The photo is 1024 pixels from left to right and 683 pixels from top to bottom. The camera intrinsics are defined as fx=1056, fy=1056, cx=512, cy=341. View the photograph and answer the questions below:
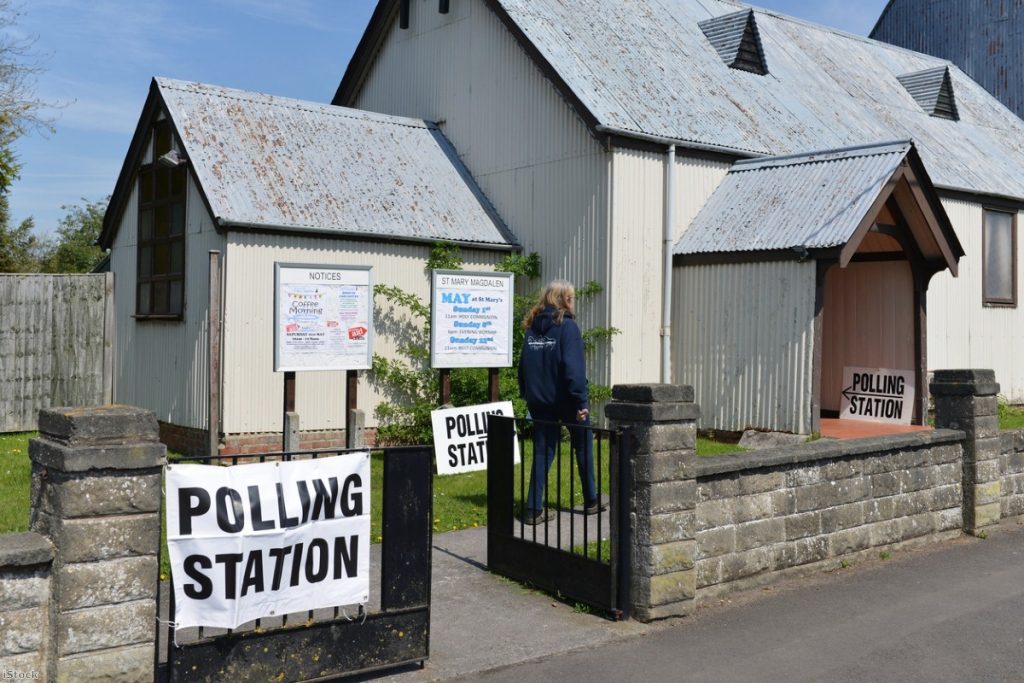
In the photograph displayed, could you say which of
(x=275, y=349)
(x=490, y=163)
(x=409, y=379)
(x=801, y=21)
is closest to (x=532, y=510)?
(x=275, y=349)

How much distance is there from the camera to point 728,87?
59.8 feet

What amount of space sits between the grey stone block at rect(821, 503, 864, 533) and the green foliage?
6149mm

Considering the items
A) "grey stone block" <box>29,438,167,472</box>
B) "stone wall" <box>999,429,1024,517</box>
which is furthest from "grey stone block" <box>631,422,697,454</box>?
"stone wall" <box>999,429,1024,517</box>

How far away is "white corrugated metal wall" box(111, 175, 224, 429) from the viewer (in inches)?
537

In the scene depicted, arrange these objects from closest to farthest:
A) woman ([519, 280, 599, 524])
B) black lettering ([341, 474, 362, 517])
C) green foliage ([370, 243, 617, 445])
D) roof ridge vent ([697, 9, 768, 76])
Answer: black lettering ([341, 474, 362, 517]) < woman ([519, 280, 599, 524]) < green foliage ([370, 243, 617, 445]) < roof ridge vent ([697, 9, 768, 76])

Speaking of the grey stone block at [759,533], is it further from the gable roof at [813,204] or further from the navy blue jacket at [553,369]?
the gable roof at [813,204]

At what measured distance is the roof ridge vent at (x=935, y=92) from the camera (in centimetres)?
2264

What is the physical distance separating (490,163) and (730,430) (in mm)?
5827

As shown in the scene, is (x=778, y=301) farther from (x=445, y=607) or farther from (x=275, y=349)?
(x=445, y=607)

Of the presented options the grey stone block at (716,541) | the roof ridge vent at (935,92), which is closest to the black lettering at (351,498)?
the grey stone block at (716,541)

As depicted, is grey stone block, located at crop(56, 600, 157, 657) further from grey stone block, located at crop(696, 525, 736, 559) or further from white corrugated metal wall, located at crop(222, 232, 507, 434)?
white corrugated metal wall, located at crop(222, 232, 507, 434)

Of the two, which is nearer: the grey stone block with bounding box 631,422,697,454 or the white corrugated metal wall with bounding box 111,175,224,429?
the grey stone block with bounding box 631,422,697,454

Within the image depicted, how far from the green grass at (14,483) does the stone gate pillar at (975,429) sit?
8.28 metres

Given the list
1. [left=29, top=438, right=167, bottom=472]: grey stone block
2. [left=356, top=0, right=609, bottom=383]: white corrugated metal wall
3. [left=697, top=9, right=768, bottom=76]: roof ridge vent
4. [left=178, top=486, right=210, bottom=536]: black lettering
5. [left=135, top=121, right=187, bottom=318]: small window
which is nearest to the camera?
[left=29, top=438, right=167, bottom=472]: grey stone block
